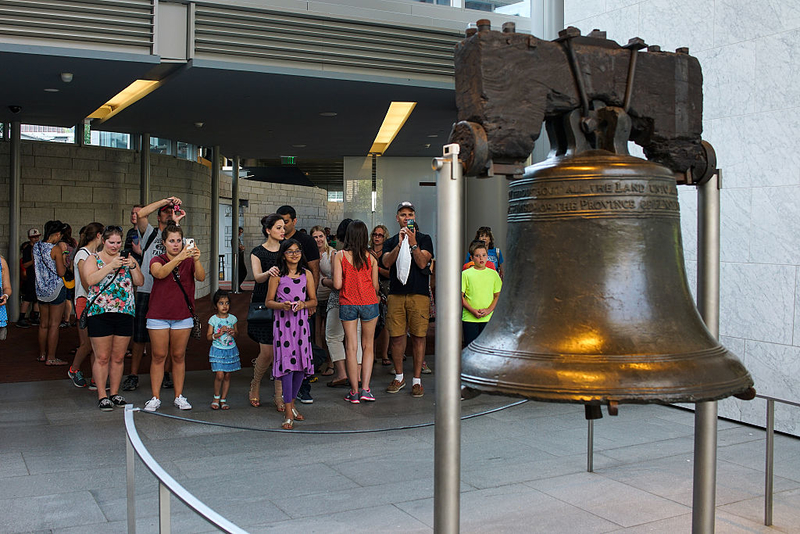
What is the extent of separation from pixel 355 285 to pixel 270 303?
1.08 m

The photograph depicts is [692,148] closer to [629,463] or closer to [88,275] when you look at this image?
[629,463]

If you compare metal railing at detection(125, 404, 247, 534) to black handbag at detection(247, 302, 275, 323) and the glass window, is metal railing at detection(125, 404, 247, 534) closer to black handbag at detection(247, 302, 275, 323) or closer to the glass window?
black handbag at detection(247, 302, 275, 323)

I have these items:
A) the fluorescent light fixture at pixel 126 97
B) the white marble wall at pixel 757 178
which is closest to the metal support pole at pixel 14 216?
the fluorescent light fixture at pixel 126 97

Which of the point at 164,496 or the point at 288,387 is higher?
the point at 164,496

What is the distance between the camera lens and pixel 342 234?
848 centimetres

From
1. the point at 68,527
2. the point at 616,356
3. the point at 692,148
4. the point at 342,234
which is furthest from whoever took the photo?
the point at 342,234

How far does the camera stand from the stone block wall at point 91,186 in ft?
47.6

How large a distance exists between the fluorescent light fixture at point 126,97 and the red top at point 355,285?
16.9 feet

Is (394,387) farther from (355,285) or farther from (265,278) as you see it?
(265,278)

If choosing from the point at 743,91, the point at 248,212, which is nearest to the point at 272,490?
the point at 743,91

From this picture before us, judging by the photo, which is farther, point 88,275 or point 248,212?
point 248,212

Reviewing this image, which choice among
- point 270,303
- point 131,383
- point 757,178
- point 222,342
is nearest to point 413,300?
point 270,303

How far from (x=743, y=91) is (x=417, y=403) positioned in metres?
3.98

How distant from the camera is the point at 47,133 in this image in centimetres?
1509
